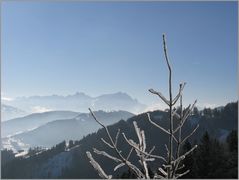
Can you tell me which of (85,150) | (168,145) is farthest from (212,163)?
(85,150)

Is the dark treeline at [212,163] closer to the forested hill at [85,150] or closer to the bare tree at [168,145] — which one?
the bare tree at [168,145]

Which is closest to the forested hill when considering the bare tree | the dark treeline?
the dark treeline

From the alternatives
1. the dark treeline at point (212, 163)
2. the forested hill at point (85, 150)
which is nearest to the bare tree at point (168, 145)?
the dark treeline at point (212, 163)

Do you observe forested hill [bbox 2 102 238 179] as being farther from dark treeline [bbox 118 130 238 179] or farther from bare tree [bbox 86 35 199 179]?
bare tree [bbox 86 35 199 179]

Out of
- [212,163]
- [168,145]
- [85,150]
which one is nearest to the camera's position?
[168,145]

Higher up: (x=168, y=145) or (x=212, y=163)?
(x=168, y=145)

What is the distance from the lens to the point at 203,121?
306 ft

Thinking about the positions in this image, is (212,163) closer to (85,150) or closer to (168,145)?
(168,145)

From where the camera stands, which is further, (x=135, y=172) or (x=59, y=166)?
(x=59, y=166)

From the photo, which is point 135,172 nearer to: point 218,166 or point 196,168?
point 196,168

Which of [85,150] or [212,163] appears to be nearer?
[212,163]

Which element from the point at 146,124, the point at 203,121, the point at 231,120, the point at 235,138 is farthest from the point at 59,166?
the point at 235,138

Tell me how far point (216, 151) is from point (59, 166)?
65.9m

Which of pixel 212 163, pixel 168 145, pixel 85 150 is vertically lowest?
pixel 85 150
